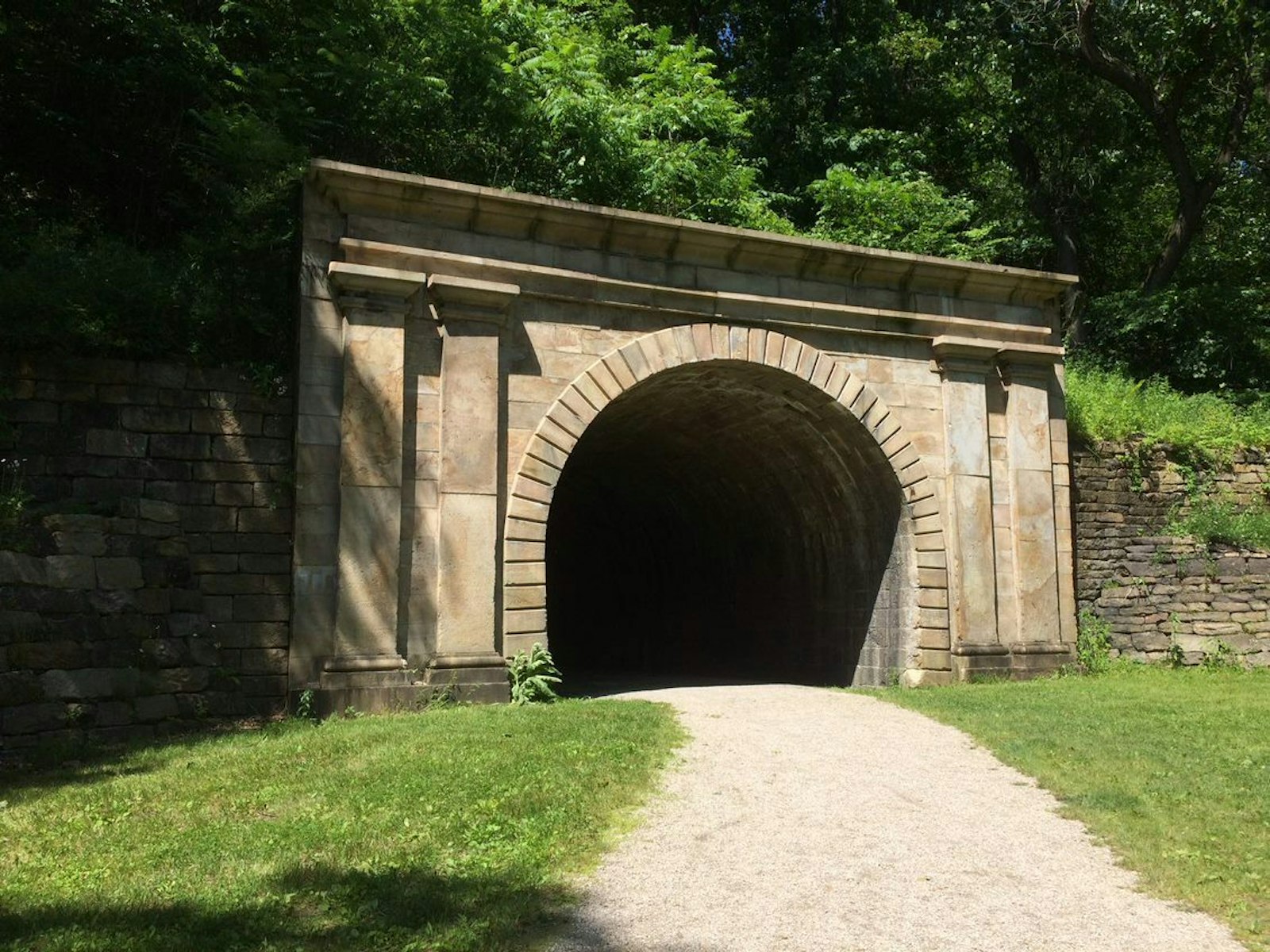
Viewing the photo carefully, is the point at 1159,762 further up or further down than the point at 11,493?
further down

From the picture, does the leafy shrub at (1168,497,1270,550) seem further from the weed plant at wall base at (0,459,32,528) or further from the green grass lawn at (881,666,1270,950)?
the weed plant at wall base at (0,459,32,528)

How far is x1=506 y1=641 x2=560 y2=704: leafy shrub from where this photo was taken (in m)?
9.81

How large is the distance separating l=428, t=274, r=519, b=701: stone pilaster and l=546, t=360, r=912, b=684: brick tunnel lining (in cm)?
173

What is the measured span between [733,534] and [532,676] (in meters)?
5.83

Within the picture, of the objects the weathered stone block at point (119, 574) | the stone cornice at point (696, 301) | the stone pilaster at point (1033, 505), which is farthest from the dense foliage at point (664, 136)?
the stone pilaster at point (1033, 505)

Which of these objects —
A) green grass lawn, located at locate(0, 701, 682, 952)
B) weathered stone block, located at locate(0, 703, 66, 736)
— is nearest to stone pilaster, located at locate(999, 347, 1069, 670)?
green grass lawn, located at locate(0, 701, 682, 952)

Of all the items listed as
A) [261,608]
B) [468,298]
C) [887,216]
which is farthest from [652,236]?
[887,216]

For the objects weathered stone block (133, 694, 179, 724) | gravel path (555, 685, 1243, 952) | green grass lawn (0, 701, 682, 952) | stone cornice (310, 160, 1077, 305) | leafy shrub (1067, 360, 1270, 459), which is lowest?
gravel path (555, 685, 1243, 952)

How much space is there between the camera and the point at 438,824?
214 inches

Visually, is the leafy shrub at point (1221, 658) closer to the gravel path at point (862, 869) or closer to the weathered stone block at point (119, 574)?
the gravel path at point (862, 869)

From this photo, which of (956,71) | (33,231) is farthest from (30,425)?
(956,71)

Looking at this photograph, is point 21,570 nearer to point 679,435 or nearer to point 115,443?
point 115,443

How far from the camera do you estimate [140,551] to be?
351 inches

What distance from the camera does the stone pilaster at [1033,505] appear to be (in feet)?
40.1
